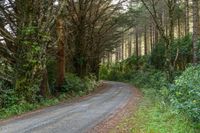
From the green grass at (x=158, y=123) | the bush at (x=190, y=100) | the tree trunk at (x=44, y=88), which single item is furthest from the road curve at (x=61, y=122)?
the tree trunk at (x=44, y=88)

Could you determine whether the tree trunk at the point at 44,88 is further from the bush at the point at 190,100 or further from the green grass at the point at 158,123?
the bush at the point at 190,100

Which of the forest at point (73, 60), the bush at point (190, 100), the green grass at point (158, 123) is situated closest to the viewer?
the bush at point (190, 100)

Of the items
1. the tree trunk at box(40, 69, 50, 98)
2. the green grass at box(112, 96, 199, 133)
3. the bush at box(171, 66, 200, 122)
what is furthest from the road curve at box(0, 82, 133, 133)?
the tree trunk at box(40, 69, 50, 98)

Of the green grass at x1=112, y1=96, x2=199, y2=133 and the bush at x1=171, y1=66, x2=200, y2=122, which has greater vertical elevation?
the bush at x1=171, y1=66, x2=200, y2=122

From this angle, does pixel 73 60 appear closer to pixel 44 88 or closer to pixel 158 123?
pixel 44 88

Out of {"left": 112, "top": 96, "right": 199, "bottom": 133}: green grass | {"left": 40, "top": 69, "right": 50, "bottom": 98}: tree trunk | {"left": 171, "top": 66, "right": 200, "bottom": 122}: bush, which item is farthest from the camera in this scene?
{"left": 40, "top": 69, "right": 50, "bottom": 98}: tree trunk

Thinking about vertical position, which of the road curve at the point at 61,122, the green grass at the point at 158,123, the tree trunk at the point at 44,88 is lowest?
the road curve at the point at 61,122

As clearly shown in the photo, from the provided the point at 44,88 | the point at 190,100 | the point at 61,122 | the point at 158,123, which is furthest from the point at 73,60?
the point at 190,100

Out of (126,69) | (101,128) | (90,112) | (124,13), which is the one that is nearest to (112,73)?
(126,69)

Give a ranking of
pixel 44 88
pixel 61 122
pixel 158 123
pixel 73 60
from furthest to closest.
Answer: pixel 73 60 < pixel 44 88 < pixel 61 122 < pixel 158 123

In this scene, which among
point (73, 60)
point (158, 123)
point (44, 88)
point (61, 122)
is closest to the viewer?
point (158, 123)

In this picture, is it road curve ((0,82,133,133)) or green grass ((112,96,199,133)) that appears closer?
green grass ((112,96,199,133))

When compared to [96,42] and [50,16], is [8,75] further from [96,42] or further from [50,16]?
[96,42]

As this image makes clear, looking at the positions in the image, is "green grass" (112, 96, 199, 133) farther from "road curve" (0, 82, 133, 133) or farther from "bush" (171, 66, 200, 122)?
"road curve" (0, 82, 133, 133)
